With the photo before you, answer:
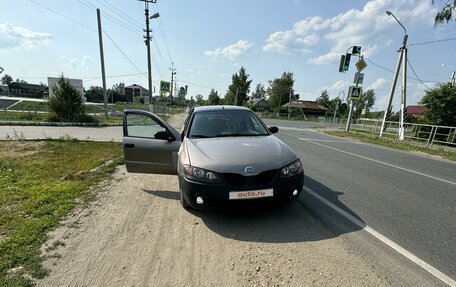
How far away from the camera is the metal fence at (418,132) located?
1503cm

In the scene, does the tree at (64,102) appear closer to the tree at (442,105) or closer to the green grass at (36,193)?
the green grass at (36,193)

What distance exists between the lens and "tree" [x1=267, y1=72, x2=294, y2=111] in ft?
241

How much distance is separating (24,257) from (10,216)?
1280mm

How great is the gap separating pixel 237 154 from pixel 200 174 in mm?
586

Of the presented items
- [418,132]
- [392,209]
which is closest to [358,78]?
[418,132]

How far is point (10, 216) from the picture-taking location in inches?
146

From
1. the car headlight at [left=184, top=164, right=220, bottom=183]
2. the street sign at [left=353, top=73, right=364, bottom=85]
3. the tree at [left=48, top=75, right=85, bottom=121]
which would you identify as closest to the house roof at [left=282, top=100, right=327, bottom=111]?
the street sign at [left=353, top=73, right=364, bottom=85]

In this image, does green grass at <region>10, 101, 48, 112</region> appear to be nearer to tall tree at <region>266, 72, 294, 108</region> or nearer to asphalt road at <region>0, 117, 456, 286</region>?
asphalt road at <region>0, 117, 456, 286</region>

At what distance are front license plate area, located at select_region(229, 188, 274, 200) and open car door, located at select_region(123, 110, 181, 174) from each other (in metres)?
1.86

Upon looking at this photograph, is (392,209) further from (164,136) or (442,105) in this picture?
(442,105)

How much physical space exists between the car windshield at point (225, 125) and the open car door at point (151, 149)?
1.74 ft

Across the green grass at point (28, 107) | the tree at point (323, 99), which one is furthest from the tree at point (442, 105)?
the tree at point (323, 99)

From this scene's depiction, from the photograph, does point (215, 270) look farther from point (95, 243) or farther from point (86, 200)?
point (86, 200)

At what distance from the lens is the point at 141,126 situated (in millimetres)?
5250
